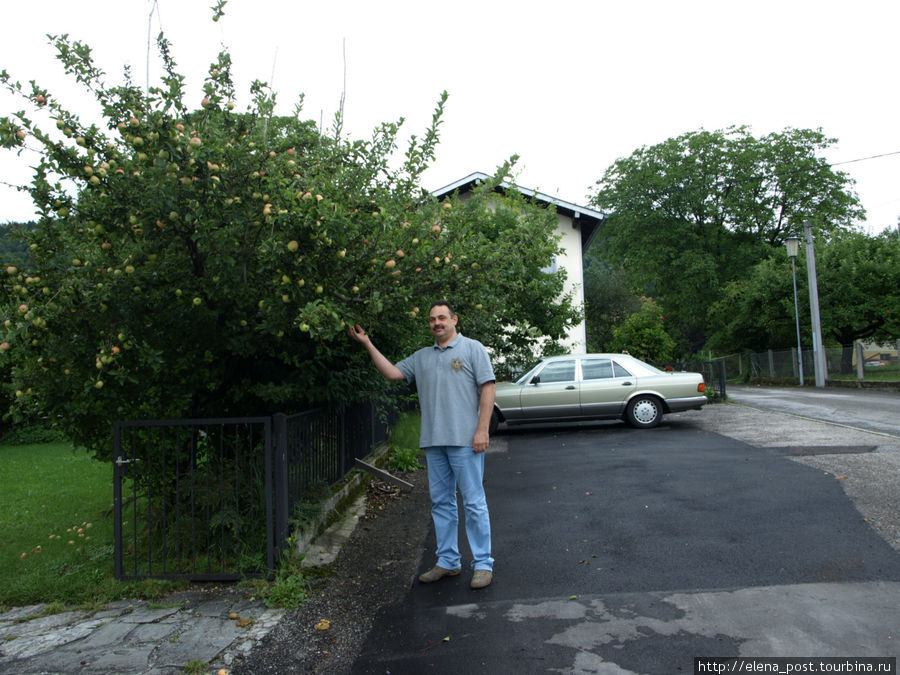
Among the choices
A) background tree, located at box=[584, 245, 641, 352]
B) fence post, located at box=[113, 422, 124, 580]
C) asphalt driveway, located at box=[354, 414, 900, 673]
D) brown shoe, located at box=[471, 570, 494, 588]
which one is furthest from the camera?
background tree, located at box=[584, 245, 641, 352]

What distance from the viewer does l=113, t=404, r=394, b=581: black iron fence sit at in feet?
15.9

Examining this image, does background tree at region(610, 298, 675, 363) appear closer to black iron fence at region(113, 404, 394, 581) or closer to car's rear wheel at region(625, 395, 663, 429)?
car's rear wheel at region(625, 395, 663, 429)

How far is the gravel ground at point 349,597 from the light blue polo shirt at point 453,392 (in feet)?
3.30

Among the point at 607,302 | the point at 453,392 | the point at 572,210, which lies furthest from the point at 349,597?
the point at 607,302

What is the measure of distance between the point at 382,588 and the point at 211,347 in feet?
6.67

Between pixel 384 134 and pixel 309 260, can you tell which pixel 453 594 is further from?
pixel 384 134

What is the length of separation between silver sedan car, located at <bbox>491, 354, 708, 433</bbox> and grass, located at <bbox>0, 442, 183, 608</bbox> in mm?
7032

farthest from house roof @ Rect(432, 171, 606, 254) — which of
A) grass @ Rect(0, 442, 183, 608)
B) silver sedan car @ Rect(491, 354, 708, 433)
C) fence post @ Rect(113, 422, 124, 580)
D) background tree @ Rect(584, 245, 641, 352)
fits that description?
background tree @ Rect(584, 245, 641, 352)

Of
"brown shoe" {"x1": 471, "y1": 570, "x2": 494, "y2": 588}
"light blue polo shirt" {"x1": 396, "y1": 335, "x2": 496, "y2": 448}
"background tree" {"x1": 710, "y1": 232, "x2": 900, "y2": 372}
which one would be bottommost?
"brown shoe" {"x1": 471, "y1": 570, "x2": 494, "y2": 588}

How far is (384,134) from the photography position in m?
5.50

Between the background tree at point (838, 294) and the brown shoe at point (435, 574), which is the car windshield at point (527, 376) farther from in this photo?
the background tree at point (838, 294)

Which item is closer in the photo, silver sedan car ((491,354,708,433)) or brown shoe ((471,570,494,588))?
brown shoe ((471,570,494,588))

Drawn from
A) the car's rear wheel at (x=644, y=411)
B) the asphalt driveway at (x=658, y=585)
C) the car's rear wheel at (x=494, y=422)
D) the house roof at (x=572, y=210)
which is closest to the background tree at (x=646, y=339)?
the house roof at (x=572, y=210)

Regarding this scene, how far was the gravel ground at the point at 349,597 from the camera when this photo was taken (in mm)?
3494
